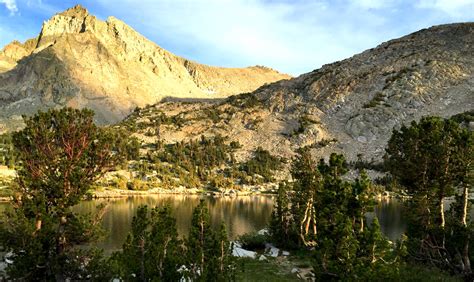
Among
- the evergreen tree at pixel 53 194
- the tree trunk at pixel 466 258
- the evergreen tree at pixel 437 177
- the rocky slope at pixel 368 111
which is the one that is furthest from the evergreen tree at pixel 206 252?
the rocky slope at pixel 368 111

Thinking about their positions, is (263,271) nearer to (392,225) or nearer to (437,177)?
(437,177)

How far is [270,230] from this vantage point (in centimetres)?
4266

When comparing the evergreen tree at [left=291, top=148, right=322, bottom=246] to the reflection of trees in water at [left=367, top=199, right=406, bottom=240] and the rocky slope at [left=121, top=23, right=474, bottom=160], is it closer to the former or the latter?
the reflection of trees in water at [left=367, top=199, right=406, bottom=240]

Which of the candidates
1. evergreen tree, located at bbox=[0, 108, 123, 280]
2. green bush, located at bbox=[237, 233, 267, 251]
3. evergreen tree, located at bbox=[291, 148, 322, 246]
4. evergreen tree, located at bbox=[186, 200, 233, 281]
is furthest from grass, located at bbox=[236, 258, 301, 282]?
evergreen tree, located at bbox=[0, 108, 123, 280]

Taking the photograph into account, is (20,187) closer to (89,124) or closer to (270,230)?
(89,124)

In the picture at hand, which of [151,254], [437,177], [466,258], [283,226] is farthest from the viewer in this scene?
[283,226]

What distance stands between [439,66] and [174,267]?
19870cm

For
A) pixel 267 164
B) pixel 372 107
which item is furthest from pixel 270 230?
pixel 372 107

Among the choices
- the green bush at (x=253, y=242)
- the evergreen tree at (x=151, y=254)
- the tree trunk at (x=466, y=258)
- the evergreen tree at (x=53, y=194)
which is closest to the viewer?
the evergreen tree at (x=53, y=194)

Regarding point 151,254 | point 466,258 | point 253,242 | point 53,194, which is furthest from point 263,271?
point 53,194

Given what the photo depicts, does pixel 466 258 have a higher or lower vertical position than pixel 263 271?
higher

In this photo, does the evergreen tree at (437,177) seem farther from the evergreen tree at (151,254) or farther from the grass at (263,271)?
the evergreen tree at (151,254)

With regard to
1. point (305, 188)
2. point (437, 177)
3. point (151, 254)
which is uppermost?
point (437, 177)

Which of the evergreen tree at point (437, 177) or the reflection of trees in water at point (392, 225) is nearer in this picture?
the evergreen tree at point (437, 177)
